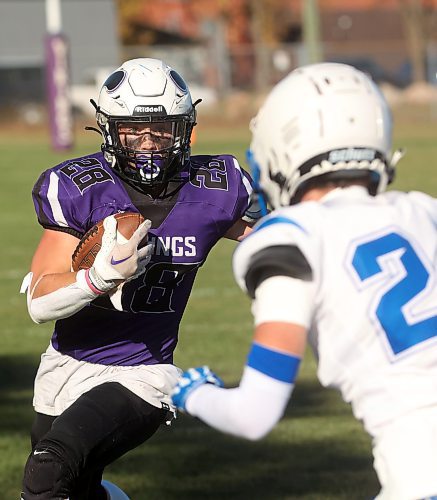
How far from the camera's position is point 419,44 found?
42.1 m

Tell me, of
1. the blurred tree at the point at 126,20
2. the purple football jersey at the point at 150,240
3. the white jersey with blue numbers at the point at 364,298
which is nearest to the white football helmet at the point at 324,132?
the white jersey with blue numbers at the point at 364,298

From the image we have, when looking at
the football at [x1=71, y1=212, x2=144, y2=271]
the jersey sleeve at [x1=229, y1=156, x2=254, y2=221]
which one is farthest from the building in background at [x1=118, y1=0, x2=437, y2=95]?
the football at [x1=71, y1=212, x2=144, y2=271]

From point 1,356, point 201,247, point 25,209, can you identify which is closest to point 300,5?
point 25,209

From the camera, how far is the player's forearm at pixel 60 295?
3.84 m

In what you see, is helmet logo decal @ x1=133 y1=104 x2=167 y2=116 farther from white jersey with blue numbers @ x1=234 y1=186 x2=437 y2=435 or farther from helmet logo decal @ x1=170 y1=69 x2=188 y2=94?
white jersey with blue numbers @ x1=234 y1=186 x2=437 y2=435

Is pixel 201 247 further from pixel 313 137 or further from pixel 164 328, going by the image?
pixel 313 137

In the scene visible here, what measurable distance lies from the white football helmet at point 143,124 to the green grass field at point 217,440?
1.74 meters

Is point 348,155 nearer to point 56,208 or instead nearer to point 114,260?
point 114,260

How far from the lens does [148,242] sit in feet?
13.7

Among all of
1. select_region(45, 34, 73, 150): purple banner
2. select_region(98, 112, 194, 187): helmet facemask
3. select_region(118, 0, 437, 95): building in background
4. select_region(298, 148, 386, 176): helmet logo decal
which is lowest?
select_region(118, 0, 437, 95): building in background

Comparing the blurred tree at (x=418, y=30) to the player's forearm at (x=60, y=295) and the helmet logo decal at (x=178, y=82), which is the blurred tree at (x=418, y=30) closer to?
the helmet logo decal at (x=178, y=82)

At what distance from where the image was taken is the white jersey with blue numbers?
9.02 feet

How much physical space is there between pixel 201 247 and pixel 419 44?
38988 millimetres

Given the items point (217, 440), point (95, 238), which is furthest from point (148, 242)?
point (217, 440)
